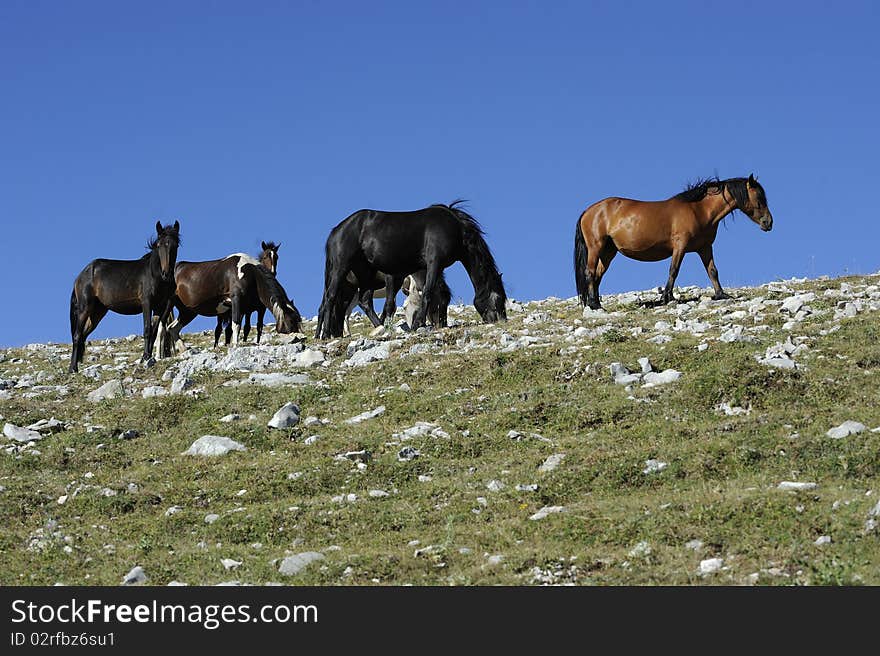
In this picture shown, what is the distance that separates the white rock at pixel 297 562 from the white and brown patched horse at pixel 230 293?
1444cm

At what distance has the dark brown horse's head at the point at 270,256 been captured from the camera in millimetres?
25656

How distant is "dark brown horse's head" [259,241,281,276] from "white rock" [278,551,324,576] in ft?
53.3

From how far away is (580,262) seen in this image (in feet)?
69.5

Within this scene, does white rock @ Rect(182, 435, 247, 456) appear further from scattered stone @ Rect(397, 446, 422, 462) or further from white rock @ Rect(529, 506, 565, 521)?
white rock @ Rect(529, 506, 565, 521)

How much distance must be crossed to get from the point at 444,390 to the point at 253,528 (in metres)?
4.36

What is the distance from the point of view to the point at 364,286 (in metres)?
21.5

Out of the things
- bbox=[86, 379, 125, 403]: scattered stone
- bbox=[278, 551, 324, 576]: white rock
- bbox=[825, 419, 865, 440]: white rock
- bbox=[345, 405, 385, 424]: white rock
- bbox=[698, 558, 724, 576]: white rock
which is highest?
bbox=[86, 379, 125, 403]: scattered stone

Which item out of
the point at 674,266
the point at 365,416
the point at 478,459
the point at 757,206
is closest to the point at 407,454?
the point at 478,459

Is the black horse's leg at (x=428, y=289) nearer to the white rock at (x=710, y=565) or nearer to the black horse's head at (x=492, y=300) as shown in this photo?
the black horse's head at (x=492, y=300)

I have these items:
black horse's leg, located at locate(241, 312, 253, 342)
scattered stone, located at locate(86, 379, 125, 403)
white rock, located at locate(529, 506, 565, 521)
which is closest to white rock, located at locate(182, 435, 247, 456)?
scattered stone, located at locate(86, 379, 125, 403)

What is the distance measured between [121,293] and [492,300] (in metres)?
6.66

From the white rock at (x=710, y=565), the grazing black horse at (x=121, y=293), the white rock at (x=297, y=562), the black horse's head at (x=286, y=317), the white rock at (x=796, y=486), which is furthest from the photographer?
the black horse's head at (x=286, y=317)

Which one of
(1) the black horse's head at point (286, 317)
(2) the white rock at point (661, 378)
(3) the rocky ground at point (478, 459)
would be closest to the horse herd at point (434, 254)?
(1) the black horse's head at point (286, 317)

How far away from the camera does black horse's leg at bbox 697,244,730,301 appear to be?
2016 centimetres
